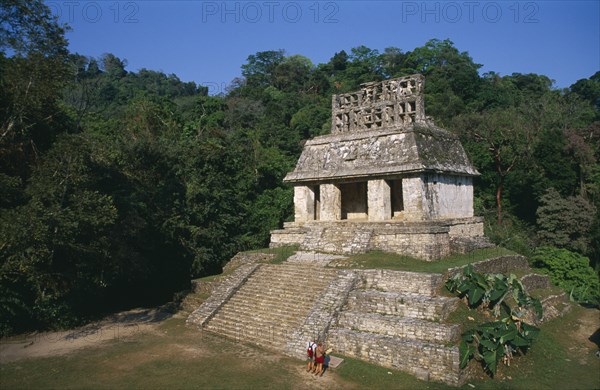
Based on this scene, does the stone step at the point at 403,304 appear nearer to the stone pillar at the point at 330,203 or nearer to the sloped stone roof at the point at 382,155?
the sloped stone roof at the point at 382,155

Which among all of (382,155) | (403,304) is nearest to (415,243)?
(403,304)

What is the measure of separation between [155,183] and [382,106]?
9.76 m

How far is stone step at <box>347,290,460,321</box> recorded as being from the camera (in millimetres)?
9914

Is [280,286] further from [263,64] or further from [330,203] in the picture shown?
[263,64]

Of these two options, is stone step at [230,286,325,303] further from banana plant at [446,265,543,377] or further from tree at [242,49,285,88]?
tree at [242,49,285,88]

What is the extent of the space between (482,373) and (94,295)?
11.4 m

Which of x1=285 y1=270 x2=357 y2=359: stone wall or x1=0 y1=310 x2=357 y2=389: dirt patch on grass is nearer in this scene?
x1=0 y1=310 x2=357 y2=389: dirt patch on grass

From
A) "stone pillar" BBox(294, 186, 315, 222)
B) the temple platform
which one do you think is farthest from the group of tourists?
"stone pillar" BBox(294, 186, 315, 222)

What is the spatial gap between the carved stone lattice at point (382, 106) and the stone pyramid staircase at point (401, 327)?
6660 millimetres

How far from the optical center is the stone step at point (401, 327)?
Result: 30.3 ft

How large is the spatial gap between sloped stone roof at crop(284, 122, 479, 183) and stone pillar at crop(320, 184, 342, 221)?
435 mm

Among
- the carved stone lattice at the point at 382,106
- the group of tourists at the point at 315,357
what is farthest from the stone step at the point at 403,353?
the carved stone lattice at the point at 382,106

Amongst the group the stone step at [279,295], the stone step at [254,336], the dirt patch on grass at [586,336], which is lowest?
the dirt patch on grass at [586,336]

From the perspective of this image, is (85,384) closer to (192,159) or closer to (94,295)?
(94,295)
